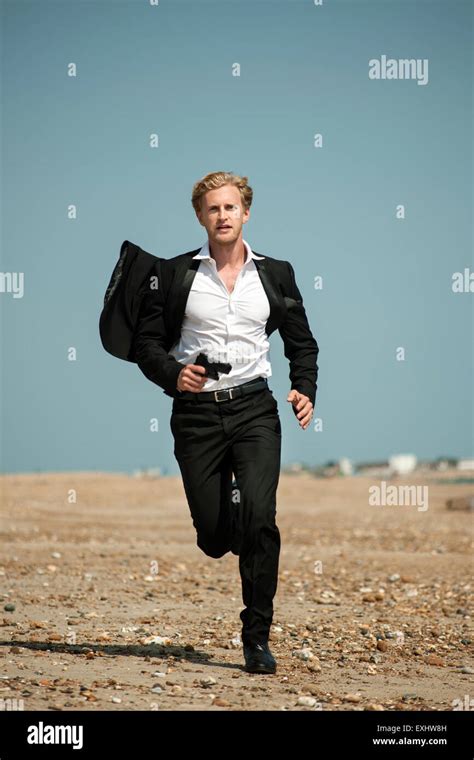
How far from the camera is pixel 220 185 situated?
7977 mm

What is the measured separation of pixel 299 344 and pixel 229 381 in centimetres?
70

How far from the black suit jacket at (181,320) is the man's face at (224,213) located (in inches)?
9.2

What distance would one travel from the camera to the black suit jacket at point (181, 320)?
25.8ft

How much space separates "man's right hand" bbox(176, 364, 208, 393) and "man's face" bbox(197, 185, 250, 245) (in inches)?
34.3

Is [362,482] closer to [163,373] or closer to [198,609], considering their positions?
[198,609]

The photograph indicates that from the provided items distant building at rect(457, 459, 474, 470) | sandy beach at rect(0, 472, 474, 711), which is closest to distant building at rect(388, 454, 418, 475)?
distant building at rect(457, 459, 474, 470)

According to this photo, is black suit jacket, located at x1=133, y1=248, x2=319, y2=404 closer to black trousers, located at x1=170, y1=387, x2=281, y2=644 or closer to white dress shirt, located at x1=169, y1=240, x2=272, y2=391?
white dress shirt, located at x1=169, y1=240, x2=272, y2=391

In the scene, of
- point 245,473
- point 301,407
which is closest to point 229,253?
point 301,407

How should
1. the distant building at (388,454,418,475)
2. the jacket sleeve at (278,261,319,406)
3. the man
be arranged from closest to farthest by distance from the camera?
the man → the jacket sleeve at (278,261,319,406) → the distant building at (388,454,418,475)

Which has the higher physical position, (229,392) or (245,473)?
(229,392)

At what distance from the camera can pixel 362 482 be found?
49375 mm

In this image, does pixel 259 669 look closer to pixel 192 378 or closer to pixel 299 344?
pixel 192 378

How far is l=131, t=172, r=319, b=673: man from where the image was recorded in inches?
309

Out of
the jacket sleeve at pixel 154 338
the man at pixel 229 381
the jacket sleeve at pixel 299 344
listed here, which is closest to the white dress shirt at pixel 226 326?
the man at pixel 229 381
